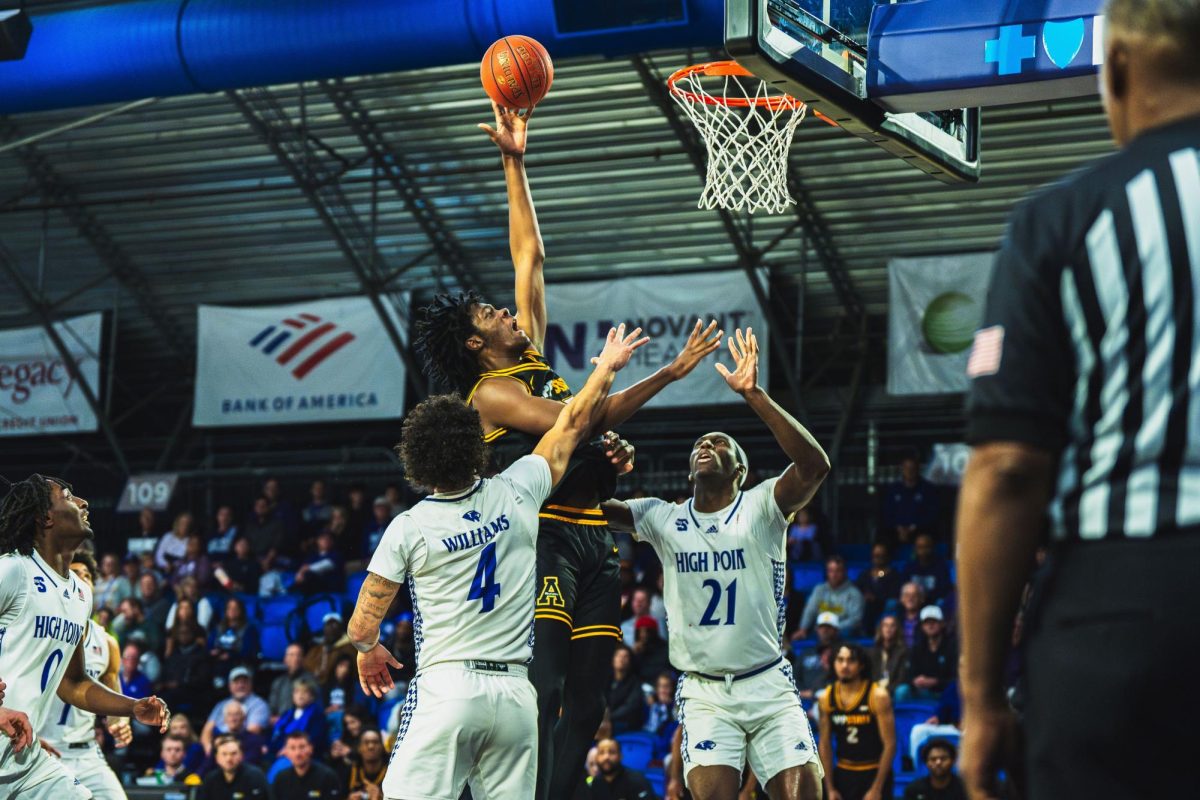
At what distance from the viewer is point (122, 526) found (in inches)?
942

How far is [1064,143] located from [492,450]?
13.7 metres

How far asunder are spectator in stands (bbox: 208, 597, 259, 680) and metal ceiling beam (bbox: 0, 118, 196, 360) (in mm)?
6562

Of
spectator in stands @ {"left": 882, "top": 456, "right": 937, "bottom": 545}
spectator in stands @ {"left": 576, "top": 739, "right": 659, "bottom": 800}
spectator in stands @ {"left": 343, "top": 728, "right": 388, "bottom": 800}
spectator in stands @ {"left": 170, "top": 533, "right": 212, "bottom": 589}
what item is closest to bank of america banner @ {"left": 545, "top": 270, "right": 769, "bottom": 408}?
spectator in stands @ {"left": 882, "top": 456, "right": 937, "bottom": 545}

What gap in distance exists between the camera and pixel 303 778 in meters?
14.5

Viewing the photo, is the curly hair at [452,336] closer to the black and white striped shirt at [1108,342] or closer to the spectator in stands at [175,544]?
the black and white striped shirt at [1108,342]

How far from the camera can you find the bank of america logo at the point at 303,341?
21547 mm

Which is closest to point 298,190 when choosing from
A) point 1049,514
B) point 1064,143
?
point 1064,143

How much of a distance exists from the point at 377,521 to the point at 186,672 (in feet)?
10.9

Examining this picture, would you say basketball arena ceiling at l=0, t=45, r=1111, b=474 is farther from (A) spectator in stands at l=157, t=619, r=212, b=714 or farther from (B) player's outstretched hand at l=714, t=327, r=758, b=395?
(B) player's outstretched hand at l=714, t=327, r=758, b=395

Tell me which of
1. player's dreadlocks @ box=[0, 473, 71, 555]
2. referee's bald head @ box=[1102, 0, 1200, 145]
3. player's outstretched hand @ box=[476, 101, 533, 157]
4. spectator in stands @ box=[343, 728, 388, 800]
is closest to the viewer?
referee's bald head @ box=[1102, 0, 1200, 145]

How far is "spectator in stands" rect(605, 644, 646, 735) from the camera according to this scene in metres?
15.6

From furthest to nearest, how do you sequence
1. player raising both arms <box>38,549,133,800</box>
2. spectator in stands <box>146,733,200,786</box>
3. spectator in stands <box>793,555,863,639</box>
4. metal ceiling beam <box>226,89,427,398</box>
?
metal ceiling beam <box>226,89,427,398</box>
spectator in stands <box>793,555,863,639</box>
spectator in stands <box>146,733,200,786</box>
player raising both arms <box>38,549,133,800</box>

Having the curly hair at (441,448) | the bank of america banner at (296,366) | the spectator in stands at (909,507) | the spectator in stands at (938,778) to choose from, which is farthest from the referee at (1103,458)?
the bank of america banner at (296,366)

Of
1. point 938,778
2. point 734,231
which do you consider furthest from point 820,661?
point 734,231
